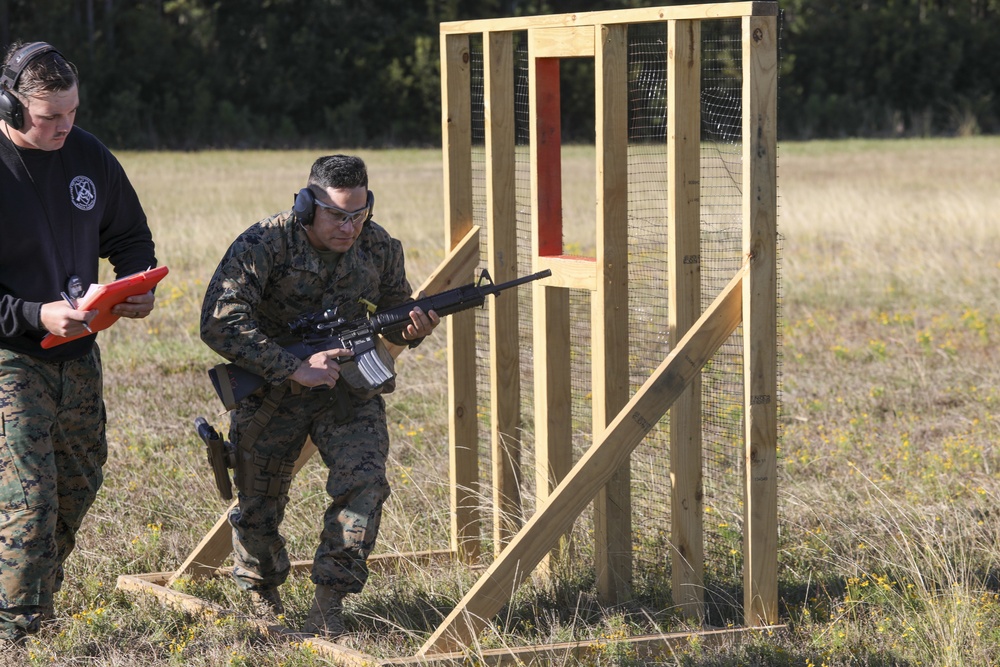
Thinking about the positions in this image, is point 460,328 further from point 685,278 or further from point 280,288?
point 685,278

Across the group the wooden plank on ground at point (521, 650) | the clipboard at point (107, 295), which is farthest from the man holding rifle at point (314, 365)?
the clipboard at point (107, 295)

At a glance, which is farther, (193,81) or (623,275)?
(193,81)

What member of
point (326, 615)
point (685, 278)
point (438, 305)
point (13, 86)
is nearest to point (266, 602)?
point (326, 615)

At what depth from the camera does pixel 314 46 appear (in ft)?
140

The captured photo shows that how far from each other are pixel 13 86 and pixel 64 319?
2.75 feet

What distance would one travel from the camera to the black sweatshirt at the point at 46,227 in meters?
4.41

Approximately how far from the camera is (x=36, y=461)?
14.7ft

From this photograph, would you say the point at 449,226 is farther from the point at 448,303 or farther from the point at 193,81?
the point at 193,81

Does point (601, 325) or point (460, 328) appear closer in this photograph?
point (601, 325)

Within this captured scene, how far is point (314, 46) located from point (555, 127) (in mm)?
38998

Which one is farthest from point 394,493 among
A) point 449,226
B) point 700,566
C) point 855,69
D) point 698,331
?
point 855,69

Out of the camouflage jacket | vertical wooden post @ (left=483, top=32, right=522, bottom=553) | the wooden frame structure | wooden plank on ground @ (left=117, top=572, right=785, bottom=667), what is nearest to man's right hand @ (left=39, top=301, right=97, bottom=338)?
the camouflage jacket

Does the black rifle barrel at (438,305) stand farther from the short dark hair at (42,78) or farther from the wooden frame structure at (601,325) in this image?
the short dark hair at (42,78)

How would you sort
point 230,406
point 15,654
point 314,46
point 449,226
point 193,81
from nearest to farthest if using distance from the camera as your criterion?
point 15,654
point 230,406
point 449,226
point 193,81
point 314,46
